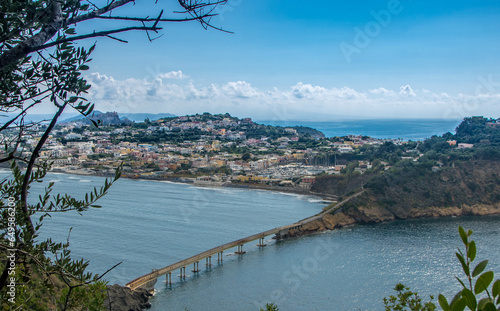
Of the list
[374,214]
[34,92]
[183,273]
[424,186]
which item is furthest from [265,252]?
[34,92]

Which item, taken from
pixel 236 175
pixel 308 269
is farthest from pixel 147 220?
pixel 236 175

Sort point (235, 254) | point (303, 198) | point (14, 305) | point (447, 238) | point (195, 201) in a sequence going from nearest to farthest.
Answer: point (14, 305) < point (235, 254) < point (447, 238) < point (195, 201) < point (303, 198)

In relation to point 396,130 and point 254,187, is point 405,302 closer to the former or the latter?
point 254,187

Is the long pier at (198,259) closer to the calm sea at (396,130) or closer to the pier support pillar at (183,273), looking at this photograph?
the pier support pillar at (183,273)

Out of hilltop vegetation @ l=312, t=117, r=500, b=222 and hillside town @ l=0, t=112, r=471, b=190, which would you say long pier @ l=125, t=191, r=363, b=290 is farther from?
hillside town @ l=0, t=112, r=471, b=190

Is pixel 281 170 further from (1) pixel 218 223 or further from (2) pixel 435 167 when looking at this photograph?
(1) pixel 218 223

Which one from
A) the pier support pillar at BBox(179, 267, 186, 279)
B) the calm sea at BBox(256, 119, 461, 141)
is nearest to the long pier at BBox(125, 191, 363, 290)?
the pier support pillar at BBox(179, 267, 186, 279)
